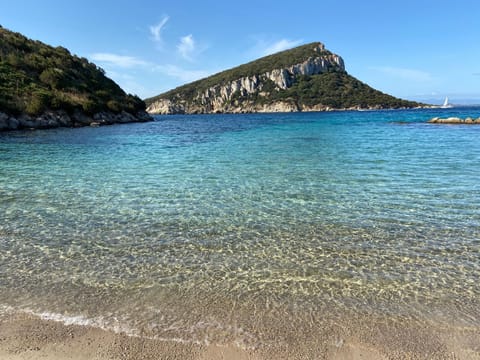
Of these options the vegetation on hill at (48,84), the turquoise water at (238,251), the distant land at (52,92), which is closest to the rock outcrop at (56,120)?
the distant land at (52,92)

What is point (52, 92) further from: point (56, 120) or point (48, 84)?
point (56, 120)

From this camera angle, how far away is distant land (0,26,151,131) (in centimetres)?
4603

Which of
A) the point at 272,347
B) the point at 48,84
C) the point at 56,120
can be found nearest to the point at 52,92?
the point at 48,84

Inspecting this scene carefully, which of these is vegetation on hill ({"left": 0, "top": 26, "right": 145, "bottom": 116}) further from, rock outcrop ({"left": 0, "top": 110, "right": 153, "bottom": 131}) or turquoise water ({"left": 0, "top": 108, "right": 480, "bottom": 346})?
turquoise water ({"left": 0, "top": 108, "right": 480, "bottom": 346})

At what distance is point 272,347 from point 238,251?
307 cm

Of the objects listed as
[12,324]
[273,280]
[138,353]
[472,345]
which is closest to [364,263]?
[273,280]

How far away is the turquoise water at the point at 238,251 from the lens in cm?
518

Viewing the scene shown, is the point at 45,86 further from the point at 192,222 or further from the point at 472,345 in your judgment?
the point at 472,345

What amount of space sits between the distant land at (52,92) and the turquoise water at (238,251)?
38421mm

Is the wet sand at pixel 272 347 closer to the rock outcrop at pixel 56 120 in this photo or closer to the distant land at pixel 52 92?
the rock outcrop at pixel 56 120

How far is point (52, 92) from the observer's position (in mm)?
54500

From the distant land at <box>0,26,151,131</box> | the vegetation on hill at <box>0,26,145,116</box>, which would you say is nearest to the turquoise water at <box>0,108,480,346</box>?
the distant land at <box>0,26,151,131</box>

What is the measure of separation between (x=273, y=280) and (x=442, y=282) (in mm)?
3075

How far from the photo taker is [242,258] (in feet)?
22.9
